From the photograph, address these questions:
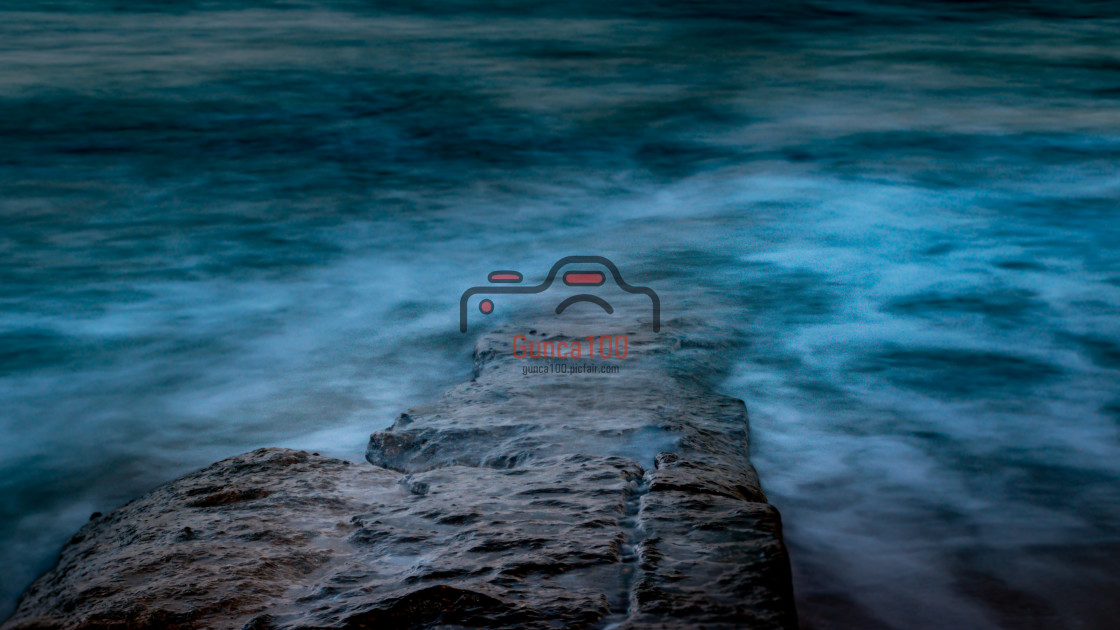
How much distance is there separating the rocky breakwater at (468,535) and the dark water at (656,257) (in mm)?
325

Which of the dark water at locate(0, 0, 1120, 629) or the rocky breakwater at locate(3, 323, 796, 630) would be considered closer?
the rocky breakwater at locate(3, 323, 796, 630)

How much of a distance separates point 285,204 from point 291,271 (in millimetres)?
1361

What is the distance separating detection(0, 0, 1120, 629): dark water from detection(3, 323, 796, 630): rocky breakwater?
12.8 inches

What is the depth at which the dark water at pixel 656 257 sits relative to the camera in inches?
113

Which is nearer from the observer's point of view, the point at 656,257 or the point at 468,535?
the point at 468,535

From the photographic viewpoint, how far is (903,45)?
12164 millimetres

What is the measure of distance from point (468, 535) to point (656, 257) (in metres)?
3.16

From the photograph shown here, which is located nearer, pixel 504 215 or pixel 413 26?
pixel 504 215

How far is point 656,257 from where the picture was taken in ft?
17.0

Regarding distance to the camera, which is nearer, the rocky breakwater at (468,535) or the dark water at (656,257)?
the rocky breakwater at (468,535)

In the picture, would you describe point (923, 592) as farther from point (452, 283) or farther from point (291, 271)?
point (291, 271)

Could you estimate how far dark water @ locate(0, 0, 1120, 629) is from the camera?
2.86m

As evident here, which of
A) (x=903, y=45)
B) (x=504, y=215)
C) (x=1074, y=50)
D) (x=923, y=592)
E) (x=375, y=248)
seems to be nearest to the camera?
(x=923, y=592)

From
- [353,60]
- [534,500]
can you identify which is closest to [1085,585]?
[534,500]
